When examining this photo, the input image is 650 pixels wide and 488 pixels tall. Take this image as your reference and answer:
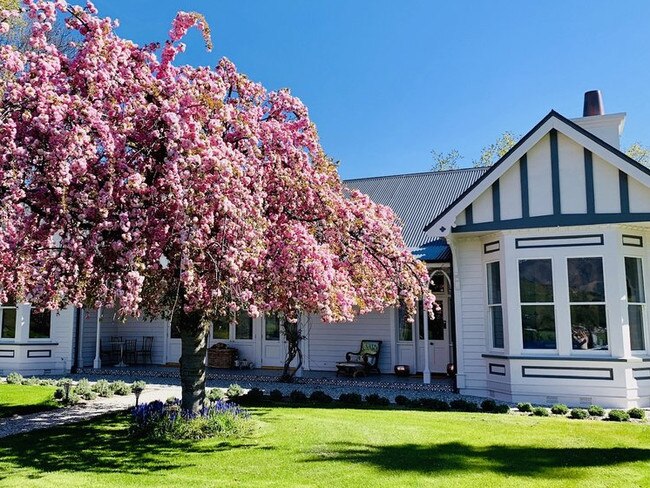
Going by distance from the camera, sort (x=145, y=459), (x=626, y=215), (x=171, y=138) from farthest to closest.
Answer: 1. (x=626, y=215)
2. (x=145, y=459)
3. (x=171, y=138)

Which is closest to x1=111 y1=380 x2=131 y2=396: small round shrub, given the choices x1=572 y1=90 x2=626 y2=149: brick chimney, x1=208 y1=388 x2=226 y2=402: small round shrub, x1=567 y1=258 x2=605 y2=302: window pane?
x1=208 y1=388 x2=226 y2=402: small round shrub

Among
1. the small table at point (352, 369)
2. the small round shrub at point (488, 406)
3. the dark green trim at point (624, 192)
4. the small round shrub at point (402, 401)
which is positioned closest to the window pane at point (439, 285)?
the small table at point (352, 369)

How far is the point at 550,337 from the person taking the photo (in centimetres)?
1102

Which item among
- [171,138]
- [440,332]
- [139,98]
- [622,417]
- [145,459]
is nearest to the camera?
[171,138]

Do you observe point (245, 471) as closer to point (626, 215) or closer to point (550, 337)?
point (550, 337)

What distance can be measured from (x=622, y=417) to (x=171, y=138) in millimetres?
8680

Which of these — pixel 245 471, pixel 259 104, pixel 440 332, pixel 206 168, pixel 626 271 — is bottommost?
pixel 245 471

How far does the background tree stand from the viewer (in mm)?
5453

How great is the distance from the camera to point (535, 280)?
11211mm

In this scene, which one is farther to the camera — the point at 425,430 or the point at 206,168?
the point at 425,430

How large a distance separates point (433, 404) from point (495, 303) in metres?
2.77

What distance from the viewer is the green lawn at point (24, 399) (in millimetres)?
10508

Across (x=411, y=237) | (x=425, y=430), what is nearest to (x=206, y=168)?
(x=425, y=430)

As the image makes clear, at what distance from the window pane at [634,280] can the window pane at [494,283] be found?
249cm
